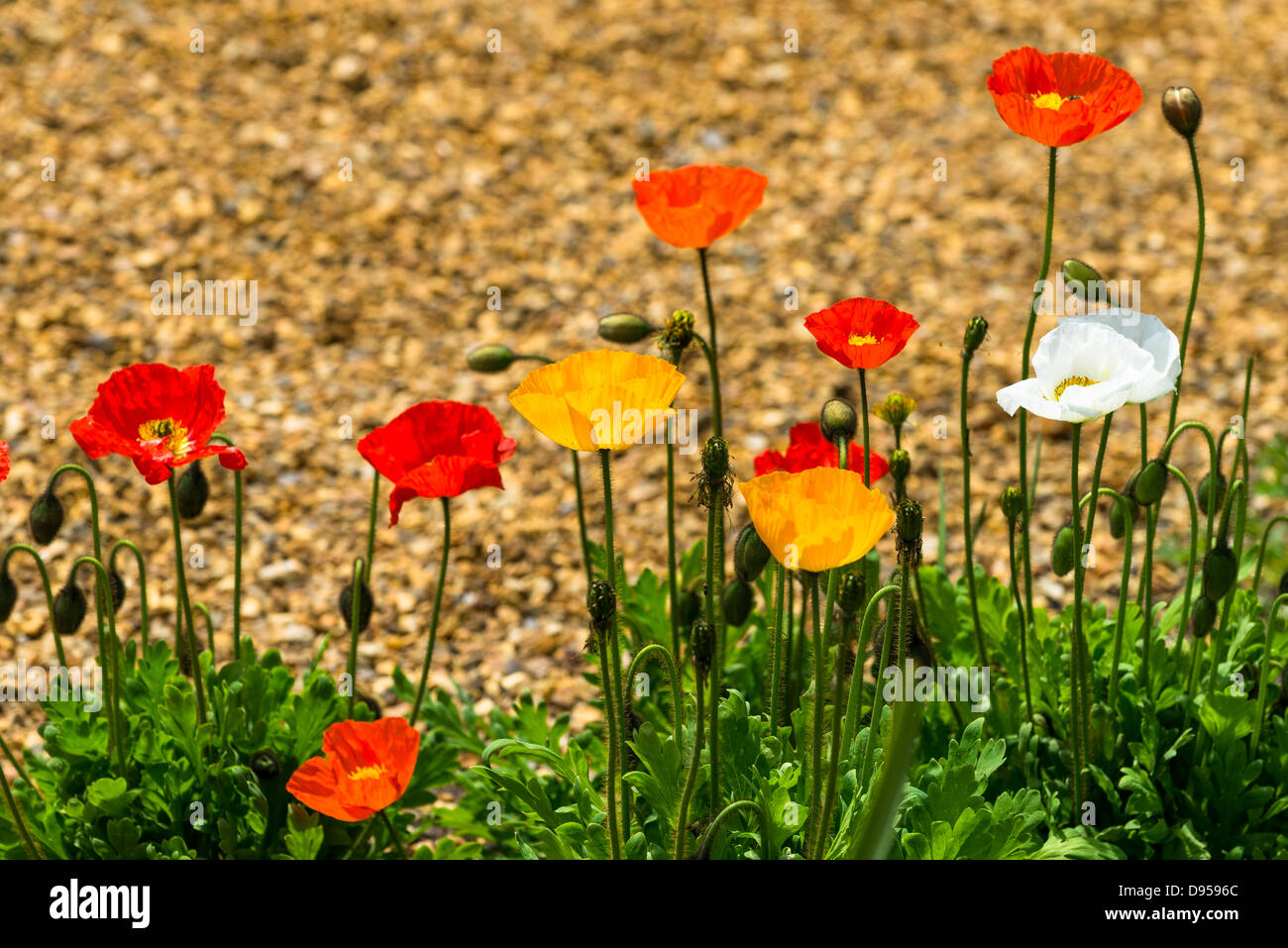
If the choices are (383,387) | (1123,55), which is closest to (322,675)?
(383,387)

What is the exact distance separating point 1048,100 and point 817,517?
89 centimetres

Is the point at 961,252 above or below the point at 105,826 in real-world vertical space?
above

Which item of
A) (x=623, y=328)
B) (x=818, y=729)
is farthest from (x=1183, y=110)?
(x=818, y=729)

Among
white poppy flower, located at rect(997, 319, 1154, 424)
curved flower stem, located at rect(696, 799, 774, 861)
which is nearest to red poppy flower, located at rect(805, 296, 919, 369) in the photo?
white poppy flower, located at rect(997, 319, 1154, 424)

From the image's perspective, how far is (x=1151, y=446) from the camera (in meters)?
4.29

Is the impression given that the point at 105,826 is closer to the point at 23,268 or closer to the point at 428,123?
the point at 23,268

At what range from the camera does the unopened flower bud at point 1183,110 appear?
2199 mm

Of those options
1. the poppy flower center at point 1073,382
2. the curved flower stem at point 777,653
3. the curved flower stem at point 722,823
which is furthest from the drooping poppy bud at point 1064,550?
the curved flower stem at point 722,823

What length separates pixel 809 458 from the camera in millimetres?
2318

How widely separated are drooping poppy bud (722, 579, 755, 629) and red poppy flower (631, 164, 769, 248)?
0.57 meters

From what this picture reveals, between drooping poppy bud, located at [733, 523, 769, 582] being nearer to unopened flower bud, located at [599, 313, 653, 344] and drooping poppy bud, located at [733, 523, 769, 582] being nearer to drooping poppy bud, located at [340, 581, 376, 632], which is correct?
unopened flower bud, located at [599, 313, 653, 344]

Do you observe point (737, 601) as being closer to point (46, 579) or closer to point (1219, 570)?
point (1219, 570)
